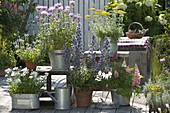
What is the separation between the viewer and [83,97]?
701 centimetres

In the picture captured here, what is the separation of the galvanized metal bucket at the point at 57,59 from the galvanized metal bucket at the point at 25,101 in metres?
0.50

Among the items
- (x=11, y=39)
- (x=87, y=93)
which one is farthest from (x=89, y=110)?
(x=11, y=39)

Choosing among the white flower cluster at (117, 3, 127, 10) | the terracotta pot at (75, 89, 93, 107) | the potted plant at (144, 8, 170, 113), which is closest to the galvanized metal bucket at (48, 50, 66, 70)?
the terracotta pot at (75, 89, 93, 107)

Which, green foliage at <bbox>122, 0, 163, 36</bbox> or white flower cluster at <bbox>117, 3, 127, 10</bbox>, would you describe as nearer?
white flower cluster at <bbox>117, 3, 127, 10</bbox>

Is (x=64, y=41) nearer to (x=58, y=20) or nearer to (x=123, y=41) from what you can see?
(x=58, y=20)

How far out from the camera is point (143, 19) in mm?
10828

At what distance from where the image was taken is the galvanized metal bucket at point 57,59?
707 centimetres

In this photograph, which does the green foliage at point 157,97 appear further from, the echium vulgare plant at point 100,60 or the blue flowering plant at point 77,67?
the blue flowering plant at point 77,67

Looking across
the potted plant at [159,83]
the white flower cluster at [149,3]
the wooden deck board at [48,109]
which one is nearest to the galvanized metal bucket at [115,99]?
the potted plant at [159,83]

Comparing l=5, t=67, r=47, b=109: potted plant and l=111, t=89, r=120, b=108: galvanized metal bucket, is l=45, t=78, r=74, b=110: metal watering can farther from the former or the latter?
l=111, t=89, r=120, b=108: galvanized metal bucket

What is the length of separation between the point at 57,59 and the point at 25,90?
60 centimetres

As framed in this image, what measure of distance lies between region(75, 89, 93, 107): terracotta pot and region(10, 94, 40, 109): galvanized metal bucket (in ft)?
1.75

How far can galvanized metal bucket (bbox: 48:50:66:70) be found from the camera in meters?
7.07

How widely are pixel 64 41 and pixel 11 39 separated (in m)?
3.50
